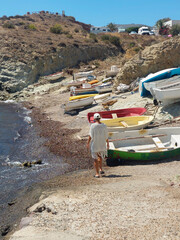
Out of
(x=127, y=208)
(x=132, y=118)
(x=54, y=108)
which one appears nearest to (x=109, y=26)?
(x=54, y=108)

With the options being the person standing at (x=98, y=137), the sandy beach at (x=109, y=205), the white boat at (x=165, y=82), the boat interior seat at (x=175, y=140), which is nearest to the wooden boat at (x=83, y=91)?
the white boat at (x=165, y=82)

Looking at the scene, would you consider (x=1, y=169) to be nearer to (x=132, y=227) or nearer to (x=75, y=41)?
(x=132, y=227)

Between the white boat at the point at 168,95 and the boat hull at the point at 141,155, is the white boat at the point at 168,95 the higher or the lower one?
the higher one

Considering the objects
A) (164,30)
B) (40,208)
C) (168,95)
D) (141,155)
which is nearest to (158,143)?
(141,155)

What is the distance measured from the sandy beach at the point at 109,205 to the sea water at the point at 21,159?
88 cm

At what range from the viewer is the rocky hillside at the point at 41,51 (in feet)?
119

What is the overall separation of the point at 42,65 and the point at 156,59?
76.8 feet

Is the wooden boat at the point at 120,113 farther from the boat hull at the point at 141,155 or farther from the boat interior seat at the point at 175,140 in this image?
the boat hull at the point at 141,155

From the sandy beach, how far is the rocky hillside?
87.1 ft

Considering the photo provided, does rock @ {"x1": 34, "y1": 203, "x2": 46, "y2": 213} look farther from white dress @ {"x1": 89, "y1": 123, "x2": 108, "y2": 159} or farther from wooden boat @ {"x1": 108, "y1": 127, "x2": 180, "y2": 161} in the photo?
wooden boat @ {"x1": 108, "y1": 127, "x2": 180, "y2": 161}

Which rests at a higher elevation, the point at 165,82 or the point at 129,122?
the point at 165,82

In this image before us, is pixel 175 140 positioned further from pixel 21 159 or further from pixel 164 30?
pixel 164 30

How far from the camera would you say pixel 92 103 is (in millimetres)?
20828

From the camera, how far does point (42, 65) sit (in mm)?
39344
